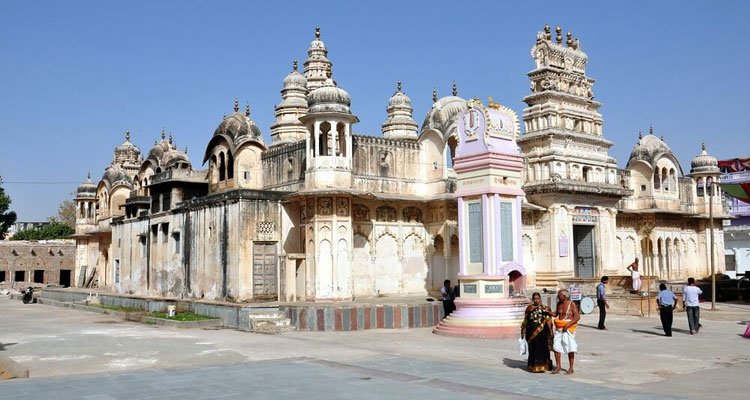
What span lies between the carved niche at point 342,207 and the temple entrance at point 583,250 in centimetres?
1070

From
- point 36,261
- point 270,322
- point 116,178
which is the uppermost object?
point 116,178

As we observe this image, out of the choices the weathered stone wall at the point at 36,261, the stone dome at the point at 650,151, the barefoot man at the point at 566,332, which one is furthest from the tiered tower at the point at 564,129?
the weathered stone wall at the point at 36,261

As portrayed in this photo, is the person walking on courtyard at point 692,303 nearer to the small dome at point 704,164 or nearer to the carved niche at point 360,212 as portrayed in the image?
the carved niche at point 360,212

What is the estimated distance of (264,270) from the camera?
71.7 ft

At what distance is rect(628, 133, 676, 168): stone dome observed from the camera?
3136 centimetres

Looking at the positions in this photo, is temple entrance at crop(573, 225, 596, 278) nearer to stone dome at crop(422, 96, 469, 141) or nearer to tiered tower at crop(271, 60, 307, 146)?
stone dome at crop(422, 96, 469, 141)

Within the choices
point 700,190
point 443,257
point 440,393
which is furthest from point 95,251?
point 440,393

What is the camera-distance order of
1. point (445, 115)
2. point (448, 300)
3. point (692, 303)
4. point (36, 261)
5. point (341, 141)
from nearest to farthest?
point (692, 303), point (448, 300), point (341, 141), point (445, 115), point (36, 261)

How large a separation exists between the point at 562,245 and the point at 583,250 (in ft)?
8.24

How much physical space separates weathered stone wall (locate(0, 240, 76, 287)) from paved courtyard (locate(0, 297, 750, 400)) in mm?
37576

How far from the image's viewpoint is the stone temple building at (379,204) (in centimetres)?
2136

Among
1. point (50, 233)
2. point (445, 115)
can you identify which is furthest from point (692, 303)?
point (50, 233)

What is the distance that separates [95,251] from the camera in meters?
40.1

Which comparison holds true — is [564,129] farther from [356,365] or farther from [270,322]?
[356,365]
